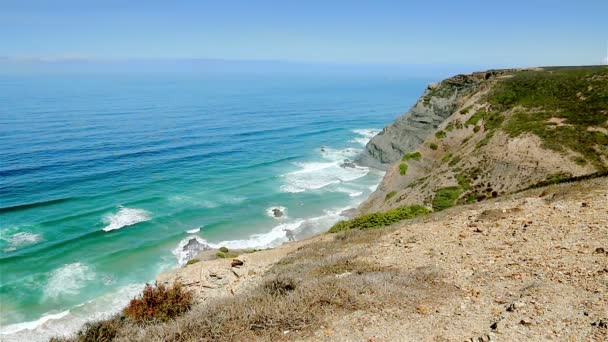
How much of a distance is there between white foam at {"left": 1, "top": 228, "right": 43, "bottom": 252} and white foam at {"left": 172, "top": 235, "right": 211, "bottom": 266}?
1299 centimetres

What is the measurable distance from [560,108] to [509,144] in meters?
9.64

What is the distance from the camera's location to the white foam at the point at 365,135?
85438 mm

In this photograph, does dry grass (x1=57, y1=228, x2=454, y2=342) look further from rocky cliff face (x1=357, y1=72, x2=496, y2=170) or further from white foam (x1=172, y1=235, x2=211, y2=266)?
rocky cliff face (x1=357, y1=72, x2=496, y2=170)

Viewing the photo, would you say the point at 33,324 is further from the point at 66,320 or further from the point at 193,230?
the point at 193,230

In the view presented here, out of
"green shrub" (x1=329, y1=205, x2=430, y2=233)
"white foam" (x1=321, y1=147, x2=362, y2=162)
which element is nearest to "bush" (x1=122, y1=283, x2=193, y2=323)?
"green shrub" (x1=329, y1=205, x2=430, y2=233)

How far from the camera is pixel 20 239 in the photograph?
38.3 metres

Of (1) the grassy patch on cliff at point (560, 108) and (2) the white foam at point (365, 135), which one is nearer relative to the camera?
(1) the grassy patch on cliff at point (560, 108)

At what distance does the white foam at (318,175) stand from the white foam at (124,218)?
17096 mm

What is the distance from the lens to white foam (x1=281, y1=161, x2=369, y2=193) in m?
54.3

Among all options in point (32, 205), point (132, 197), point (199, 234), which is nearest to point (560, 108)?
point (199, 234)

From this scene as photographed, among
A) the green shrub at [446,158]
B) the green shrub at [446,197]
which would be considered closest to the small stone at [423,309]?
the green shrub at [446,197]

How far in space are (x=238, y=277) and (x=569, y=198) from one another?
1454 centimetres

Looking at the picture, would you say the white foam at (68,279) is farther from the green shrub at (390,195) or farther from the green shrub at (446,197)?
the green shrub at (446,197)

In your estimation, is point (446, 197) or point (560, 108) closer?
point (446, 197)
